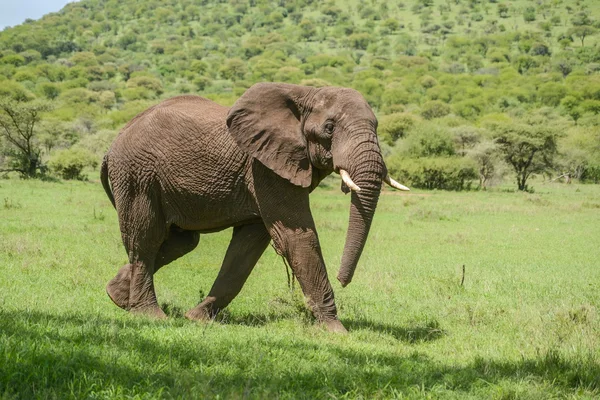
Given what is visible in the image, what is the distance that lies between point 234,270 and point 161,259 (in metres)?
1.15

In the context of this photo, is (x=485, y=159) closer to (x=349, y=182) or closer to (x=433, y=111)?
(x=349, y=182)

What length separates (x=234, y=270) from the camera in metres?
7.58

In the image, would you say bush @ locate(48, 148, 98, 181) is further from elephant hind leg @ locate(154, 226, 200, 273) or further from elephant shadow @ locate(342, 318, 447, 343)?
elephant shadow @ locate(342, 318, 447, 343)

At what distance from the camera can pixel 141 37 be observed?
184 metres

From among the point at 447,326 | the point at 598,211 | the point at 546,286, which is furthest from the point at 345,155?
the point at 598,211

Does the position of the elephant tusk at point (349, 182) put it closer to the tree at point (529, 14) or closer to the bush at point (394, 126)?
the bush at point (394, 126)

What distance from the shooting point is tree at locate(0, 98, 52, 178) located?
33.8m

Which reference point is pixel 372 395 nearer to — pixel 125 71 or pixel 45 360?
pixel 45 360

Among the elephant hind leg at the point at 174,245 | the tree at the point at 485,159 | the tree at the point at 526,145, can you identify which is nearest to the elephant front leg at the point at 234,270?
the elephant hind leg at the point at 174,245

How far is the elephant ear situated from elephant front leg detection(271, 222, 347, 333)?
56 cm

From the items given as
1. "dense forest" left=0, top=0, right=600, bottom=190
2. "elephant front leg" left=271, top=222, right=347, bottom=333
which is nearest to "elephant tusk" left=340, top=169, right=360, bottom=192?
"elephant front leg" left=271, top=222, right=347, bottom=333

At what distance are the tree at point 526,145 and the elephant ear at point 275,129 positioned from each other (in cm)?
3664

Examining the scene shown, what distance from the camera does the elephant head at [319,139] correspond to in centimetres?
652

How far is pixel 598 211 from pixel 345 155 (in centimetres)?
2219
